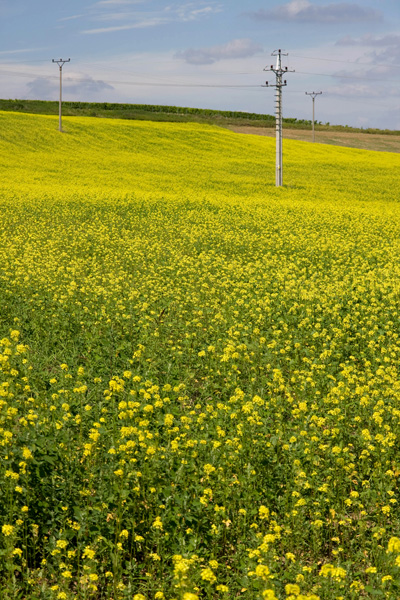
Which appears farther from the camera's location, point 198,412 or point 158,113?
point 158,113

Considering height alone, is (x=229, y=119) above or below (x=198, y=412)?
above

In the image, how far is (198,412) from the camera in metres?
7.93

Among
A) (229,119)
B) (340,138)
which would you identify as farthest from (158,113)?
(340,138)

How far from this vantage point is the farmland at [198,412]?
16.1 ft

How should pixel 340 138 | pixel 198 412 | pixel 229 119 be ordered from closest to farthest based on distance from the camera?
pixel 198 412 < pixel 340 138 < pixel 229 119

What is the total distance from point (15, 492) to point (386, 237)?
1957cm

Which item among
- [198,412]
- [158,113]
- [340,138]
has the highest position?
[158,113]

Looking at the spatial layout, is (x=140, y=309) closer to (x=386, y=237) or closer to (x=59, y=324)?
(x=59, y=324)

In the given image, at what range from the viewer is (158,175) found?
1656 inches

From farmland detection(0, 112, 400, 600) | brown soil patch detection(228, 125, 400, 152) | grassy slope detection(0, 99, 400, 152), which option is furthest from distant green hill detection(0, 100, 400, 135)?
farmland detection(0, 112, 400, 600)

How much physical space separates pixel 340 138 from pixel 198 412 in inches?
3207

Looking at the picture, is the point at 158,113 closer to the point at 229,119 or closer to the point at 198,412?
the point at 229,119

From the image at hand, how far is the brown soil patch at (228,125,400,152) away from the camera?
77.8 metres

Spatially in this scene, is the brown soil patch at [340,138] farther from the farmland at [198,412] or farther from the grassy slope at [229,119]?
the farmland at [198,412]
